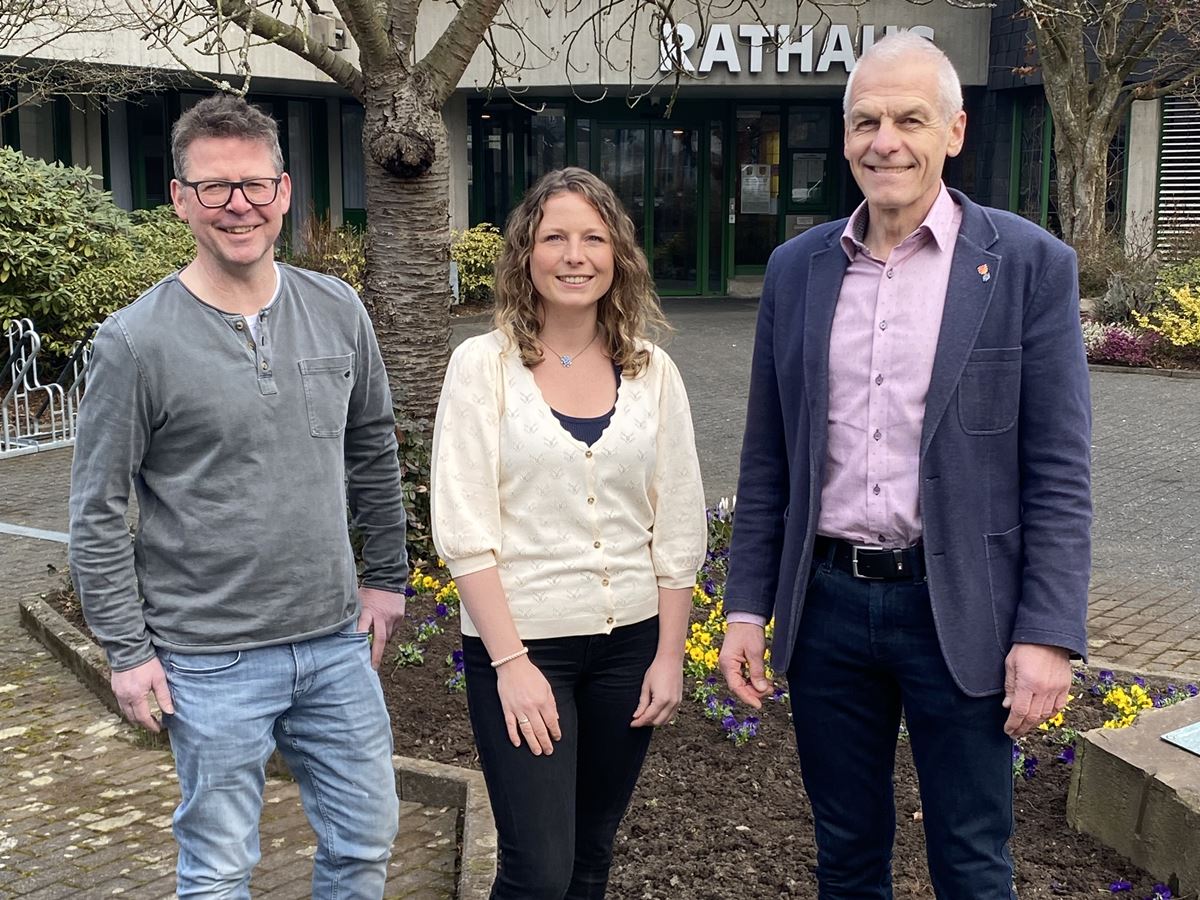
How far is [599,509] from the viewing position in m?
2.76

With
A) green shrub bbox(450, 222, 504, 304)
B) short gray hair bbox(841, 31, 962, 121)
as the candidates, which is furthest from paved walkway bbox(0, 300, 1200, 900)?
green shrub bbox(450, 222, 504, 304)

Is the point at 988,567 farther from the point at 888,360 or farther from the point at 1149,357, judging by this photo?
the point at 1149,357

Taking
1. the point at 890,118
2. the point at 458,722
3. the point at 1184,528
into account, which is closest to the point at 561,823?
the point at 890,118

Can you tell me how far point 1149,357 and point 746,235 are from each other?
10.2 m

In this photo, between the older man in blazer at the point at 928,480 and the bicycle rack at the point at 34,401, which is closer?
the older man in blazer at the point at 928,480

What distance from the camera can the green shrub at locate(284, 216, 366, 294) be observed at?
17.3 metres

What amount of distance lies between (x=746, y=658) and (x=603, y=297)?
84 centimetres

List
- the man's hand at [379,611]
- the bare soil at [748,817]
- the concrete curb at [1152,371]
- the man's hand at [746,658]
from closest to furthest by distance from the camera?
the man's hand at [746,658] < the man's hand at [379,611] < the bare soil at [748,817] < the concrete curb at [1152,371]

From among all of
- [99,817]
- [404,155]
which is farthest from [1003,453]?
[404,155]

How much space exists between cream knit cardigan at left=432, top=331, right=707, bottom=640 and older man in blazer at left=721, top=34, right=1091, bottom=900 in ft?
1.12

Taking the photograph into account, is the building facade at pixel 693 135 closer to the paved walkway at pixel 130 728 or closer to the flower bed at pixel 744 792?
the paved walkway at pixel 130 728

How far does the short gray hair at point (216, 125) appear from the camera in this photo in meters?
2.64

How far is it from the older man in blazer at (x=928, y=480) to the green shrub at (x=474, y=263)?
17.4 meters

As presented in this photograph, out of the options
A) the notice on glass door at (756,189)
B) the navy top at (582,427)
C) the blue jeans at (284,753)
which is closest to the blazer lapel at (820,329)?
the navy top at (582,427)
